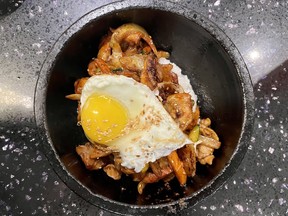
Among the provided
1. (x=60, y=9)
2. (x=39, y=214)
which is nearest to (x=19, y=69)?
(x=60, y=9)

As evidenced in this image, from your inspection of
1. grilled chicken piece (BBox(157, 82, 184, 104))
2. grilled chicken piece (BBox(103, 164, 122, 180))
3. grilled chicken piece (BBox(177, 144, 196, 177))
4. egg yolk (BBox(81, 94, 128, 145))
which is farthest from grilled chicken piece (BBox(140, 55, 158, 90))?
grilled chicken piece (BBox(103, 164, 122, 180))

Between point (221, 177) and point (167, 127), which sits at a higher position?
point (167, 127)

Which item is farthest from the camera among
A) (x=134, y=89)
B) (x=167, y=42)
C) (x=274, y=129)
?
(x=167, y=42)

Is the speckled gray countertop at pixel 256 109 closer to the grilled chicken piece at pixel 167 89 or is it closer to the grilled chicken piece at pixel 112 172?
the grilled chicken piece at pixel 112 172

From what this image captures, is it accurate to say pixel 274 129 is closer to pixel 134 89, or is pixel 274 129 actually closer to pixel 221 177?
pixel 221 177

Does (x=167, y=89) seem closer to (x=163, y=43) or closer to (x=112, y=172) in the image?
(x=163, y=43)

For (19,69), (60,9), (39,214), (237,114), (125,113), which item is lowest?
(39,214)

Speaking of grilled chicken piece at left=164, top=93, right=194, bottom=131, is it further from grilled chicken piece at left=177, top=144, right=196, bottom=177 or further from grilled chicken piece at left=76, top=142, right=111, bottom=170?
grilled chicken piece at left=76, top=142, right=111, bottom=170

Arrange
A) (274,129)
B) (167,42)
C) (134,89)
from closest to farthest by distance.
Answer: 1. (134,89)
2. (274,129)
3. (167,42)
